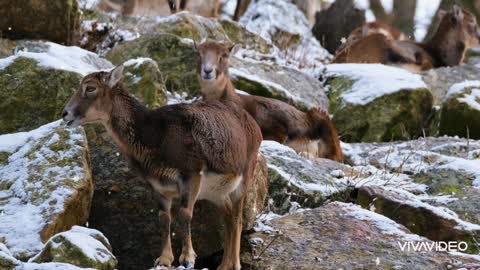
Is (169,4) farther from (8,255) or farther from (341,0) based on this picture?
(8,255)

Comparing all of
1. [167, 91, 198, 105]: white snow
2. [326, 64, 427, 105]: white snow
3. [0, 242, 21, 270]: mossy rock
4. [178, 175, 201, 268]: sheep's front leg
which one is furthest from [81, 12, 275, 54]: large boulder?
[0, 242, 21, 270]: mossy rock

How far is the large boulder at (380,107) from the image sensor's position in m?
14.1

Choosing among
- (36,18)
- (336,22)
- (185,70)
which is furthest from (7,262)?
(336,22)

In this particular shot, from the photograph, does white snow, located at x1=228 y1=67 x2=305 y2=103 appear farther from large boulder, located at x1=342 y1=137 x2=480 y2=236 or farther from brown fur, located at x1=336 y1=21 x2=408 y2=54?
brown fur, located at x1=336 y1=21 x2=408 y2=54

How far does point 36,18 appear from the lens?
1255 centimetres

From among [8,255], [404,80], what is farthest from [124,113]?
[404,80]

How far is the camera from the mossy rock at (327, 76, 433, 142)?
14.1m

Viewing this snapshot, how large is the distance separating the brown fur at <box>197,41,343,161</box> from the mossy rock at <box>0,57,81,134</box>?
2.68m

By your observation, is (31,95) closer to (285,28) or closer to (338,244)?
(338,244)

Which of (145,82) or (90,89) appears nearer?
(90,89)

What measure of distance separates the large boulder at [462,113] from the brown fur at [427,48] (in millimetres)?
4038

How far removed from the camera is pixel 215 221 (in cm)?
820

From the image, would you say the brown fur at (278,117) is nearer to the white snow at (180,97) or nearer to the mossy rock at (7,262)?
the white snow at (180,97)

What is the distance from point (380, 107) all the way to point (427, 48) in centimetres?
585
